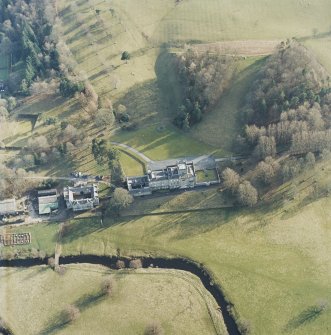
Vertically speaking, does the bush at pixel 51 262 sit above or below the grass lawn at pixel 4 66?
below

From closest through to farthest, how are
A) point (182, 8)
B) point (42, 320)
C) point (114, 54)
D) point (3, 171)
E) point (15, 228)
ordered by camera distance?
1. point (42, 320)
2. point (15, 228)
3. point (3, 171)
4. point (114, 54)
5. point (182, 8)

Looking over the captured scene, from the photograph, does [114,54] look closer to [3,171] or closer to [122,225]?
[3,171]

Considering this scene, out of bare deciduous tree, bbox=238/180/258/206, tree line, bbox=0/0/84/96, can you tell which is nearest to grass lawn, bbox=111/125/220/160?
bare deciduous tree, bbox=238/180/258/206

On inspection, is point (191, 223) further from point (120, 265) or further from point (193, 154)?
point (193, 154)

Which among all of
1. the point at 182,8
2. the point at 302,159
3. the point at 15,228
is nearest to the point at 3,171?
the point at 15,228

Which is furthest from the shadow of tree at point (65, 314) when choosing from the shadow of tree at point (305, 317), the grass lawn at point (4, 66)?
the grass lawn at point (4, 66)

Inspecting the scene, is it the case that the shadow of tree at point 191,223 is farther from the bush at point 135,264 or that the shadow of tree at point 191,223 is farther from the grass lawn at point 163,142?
the grass lawn at point 163,142

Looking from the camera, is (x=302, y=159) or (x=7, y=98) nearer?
(x=302, y=159)

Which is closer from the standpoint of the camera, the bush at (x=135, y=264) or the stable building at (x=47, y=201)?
the bush at (x=135, y=264)
